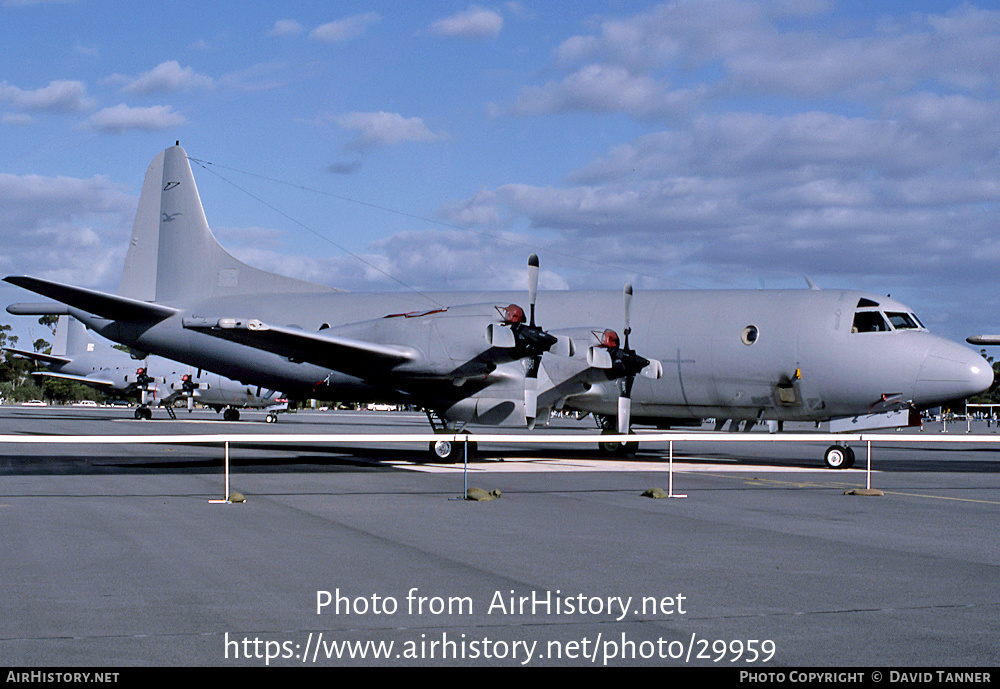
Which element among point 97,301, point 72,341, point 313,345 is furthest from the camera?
point 72,341

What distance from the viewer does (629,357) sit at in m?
21.2

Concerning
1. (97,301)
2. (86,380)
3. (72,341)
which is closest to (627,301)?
(97,301)

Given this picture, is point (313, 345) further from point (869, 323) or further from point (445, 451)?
point (869, 323)

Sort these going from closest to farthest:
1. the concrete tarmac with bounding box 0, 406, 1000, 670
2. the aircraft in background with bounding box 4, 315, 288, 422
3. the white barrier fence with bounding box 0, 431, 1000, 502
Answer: the concrete tarmac with bounding box 0, 406, 1000, 670, the white barrier fence with bounding box 0, 431, 1000, 502, the aircraft in background with bounding box 4, 315, 288, 422

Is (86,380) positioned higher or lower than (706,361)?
lower

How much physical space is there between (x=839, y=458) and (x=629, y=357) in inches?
211

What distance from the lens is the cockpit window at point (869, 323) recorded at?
20953 millimetres

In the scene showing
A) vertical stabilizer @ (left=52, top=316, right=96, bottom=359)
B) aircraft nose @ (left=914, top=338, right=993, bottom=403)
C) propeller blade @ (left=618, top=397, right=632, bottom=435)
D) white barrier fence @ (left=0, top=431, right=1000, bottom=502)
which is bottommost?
white barrier fence @ (left=0, top=431, right=1000, bottom=502)

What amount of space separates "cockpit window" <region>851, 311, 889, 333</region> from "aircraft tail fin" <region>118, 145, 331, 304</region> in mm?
15945

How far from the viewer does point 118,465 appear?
21859 mm

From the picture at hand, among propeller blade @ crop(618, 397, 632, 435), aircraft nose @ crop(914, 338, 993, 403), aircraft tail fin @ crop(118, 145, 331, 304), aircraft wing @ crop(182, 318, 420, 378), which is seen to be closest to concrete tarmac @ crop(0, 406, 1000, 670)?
aircraft nose @ crop(914, 338, 993, 403)

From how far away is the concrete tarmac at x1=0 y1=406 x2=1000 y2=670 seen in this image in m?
5.87

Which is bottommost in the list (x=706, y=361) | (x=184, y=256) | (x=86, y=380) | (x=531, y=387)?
(x=86, y=380)

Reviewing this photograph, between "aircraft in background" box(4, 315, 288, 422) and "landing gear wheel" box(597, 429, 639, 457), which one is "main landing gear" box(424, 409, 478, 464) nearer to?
"landing gear wheel" box(597, 429, 639, 457)
